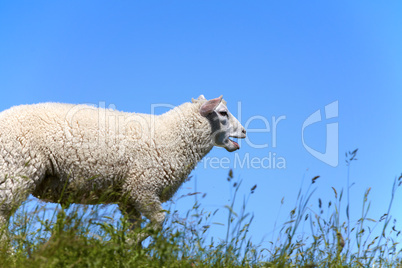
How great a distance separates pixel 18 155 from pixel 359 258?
430cm

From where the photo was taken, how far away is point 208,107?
662cm

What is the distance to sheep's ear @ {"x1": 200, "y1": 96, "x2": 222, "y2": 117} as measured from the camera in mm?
6605

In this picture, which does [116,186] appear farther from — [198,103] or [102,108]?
[198,103]

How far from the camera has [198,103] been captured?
6.83 metres

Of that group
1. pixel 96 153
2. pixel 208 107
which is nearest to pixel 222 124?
pixel 208 107

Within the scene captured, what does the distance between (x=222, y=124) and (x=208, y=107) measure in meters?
0.39

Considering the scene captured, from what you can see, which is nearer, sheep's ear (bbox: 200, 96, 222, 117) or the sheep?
the sheep

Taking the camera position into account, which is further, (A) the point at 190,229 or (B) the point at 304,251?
(B) the point at 304,251

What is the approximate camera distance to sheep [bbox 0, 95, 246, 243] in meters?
5.58

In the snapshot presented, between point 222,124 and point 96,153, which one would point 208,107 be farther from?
point 96,153

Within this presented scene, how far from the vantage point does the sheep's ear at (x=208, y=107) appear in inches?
260

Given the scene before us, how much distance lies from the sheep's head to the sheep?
0.22ft

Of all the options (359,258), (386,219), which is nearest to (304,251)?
(359,258)

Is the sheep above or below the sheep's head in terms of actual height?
below
